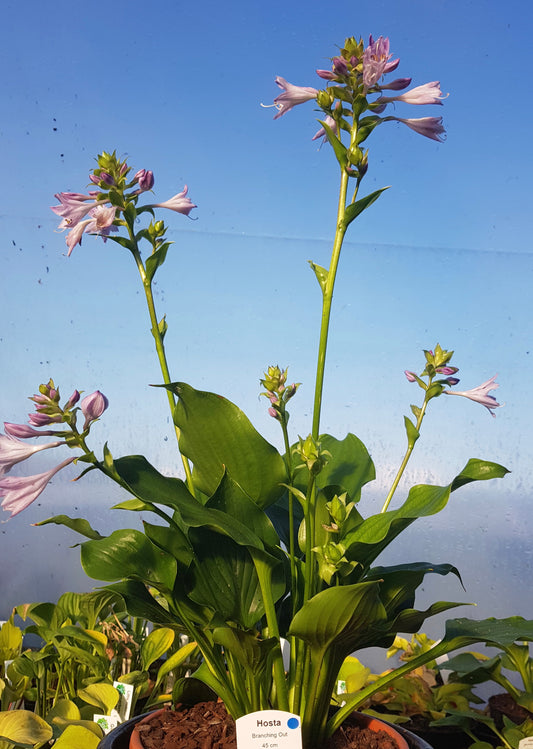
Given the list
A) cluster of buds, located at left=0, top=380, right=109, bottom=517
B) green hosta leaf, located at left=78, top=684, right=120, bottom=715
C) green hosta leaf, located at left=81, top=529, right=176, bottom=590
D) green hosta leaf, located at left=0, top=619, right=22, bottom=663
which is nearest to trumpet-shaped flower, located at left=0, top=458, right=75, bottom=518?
cluster of buds, located at left=0, top=380, right=109, bottom=517

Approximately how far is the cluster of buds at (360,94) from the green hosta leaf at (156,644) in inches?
30.8

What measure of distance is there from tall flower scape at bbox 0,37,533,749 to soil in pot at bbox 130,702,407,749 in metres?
0.03

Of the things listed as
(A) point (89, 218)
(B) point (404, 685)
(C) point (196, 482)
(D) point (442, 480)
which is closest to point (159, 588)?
(C) point (196, 482)

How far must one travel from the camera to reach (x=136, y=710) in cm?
107

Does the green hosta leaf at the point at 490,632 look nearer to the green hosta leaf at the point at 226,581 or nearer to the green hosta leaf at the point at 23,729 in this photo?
the green hosta leaf at the point at 226,581

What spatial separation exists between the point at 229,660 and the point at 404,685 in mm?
524

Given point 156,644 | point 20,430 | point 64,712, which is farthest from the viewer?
point 156,644

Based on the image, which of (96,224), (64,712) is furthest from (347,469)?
(64,712)

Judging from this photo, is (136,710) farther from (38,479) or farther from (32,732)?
(38,479)

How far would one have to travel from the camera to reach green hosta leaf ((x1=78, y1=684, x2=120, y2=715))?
92 centimetres

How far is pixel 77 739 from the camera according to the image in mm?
792

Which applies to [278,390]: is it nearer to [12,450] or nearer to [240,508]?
[240,508]

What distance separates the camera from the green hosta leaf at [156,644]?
107 centimetres

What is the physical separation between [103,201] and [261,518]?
0.37 metres
